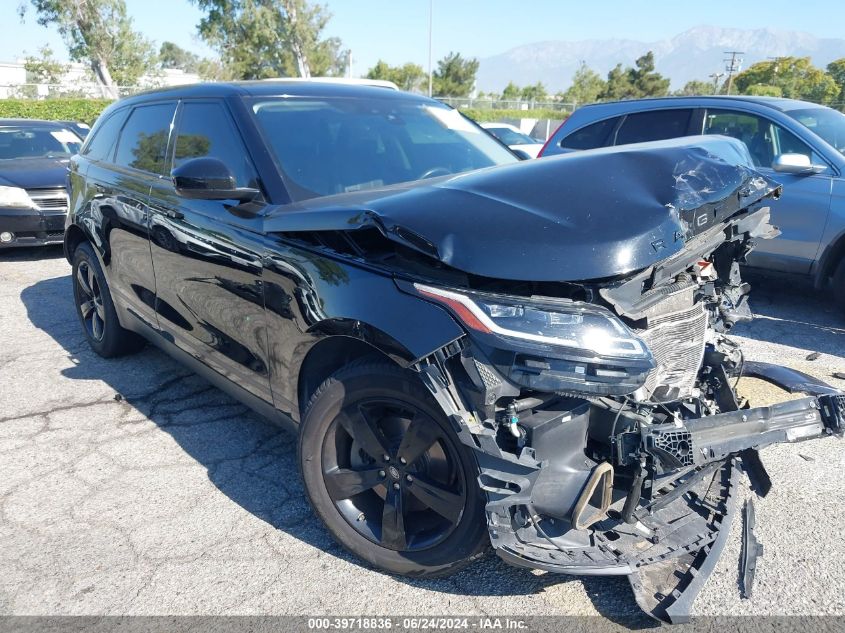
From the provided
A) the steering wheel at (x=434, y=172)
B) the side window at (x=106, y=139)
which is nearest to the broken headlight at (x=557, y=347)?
the steering wheel at (x=434, y=172)

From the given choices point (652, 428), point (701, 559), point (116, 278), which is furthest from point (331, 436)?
point (116, 278)

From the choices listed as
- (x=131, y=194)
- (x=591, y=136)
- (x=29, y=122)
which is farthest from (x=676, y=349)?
(x=29, y=122)

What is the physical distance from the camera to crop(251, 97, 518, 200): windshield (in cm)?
309

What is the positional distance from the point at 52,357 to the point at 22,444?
149cm

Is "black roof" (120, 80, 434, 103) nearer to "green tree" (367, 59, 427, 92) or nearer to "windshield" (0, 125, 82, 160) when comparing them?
"windshield" (0, 125, 82, 160)

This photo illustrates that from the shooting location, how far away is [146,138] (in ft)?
13.6

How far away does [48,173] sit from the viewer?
8.67 m

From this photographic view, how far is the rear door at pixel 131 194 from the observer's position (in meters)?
3.89

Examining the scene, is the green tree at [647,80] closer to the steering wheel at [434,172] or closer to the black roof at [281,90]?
the black roof at [281,90]

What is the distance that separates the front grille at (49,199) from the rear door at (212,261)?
18.3ft

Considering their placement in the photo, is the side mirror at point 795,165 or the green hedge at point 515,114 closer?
the side mirror at point 795,165

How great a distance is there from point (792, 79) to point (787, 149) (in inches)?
1605

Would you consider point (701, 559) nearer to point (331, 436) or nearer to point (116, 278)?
point (331, 436)

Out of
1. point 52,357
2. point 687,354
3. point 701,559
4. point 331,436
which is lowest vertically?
point 52,357
